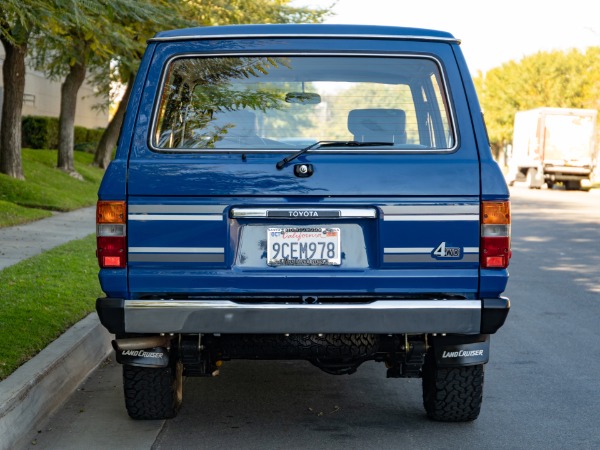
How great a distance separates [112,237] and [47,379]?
1416mm

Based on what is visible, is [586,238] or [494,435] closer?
[494,435]

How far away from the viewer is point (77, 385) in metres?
6.97

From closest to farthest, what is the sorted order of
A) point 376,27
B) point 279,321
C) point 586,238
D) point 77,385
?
point 279,321 → point 376,27 → point 77,385 → point 586,238

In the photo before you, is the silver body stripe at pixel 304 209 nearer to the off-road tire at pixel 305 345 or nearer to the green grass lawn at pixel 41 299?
the off-road tire at pixel 305 345

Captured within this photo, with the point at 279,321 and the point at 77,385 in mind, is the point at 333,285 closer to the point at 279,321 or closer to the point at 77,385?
the point at 279,321

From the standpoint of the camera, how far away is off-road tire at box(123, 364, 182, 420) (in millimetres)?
5730

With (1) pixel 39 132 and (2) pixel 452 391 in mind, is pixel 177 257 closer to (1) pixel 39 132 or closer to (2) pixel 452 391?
(2) pixel 452 391

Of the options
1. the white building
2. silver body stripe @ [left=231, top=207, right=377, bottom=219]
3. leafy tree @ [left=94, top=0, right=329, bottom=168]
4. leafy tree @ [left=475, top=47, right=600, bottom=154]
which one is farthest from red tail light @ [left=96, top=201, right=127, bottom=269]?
leafy tree @ [left=475, top=47, right=600, bottom=154]

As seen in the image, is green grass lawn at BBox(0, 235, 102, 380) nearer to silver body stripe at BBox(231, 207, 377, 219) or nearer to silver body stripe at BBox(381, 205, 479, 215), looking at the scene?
silver body stripe at BBox(231, 207, 377, 219)

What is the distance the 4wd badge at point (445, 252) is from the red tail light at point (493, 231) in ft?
0.40

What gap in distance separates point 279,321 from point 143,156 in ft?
3.49

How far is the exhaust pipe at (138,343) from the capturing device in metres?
5.43

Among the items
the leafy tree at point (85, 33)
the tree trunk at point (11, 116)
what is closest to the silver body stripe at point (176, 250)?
the leafy tree at point (85, 33)

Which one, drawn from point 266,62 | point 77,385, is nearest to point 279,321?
point 266,62
